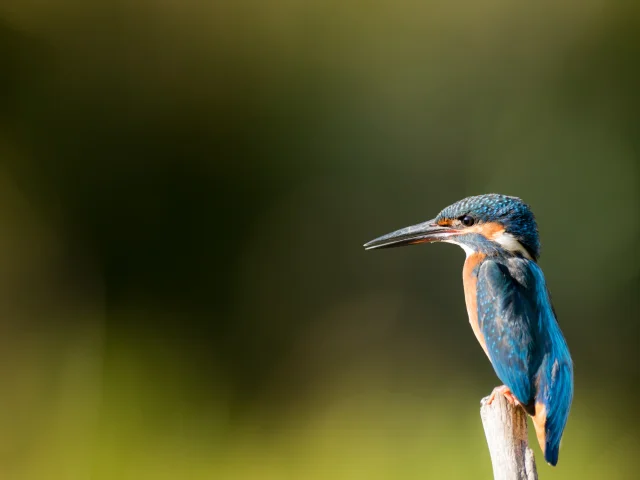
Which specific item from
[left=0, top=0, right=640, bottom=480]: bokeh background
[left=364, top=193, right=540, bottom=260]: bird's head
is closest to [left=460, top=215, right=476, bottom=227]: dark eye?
[left=364, top=193, right=540, bottom=260]: bird's head

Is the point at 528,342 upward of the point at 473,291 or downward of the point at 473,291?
downward

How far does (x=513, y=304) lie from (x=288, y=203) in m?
2.99

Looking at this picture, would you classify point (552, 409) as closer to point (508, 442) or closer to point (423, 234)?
point (508, 442)

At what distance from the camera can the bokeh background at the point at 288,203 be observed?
14.7ft

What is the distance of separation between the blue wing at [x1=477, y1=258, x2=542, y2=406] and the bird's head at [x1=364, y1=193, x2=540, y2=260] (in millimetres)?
74

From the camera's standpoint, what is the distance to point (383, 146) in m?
4.77

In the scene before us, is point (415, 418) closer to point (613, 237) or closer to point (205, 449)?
point (205, 449)

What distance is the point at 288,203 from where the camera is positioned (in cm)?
484

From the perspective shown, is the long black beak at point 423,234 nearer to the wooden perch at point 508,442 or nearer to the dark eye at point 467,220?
the dark eye at point 467,220

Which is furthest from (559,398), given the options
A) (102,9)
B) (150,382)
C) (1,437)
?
(102,9)

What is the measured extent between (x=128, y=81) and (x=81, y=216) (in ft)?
2.97

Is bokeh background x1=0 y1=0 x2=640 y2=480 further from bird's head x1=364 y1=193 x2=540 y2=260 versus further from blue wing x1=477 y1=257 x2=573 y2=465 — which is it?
blue wing x1=477 y1=257 x2=573 y2=465

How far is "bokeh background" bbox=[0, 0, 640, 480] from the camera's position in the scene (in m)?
4.48

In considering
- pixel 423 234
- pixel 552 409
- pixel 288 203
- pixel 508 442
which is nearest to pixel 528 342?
pixel 552 409
